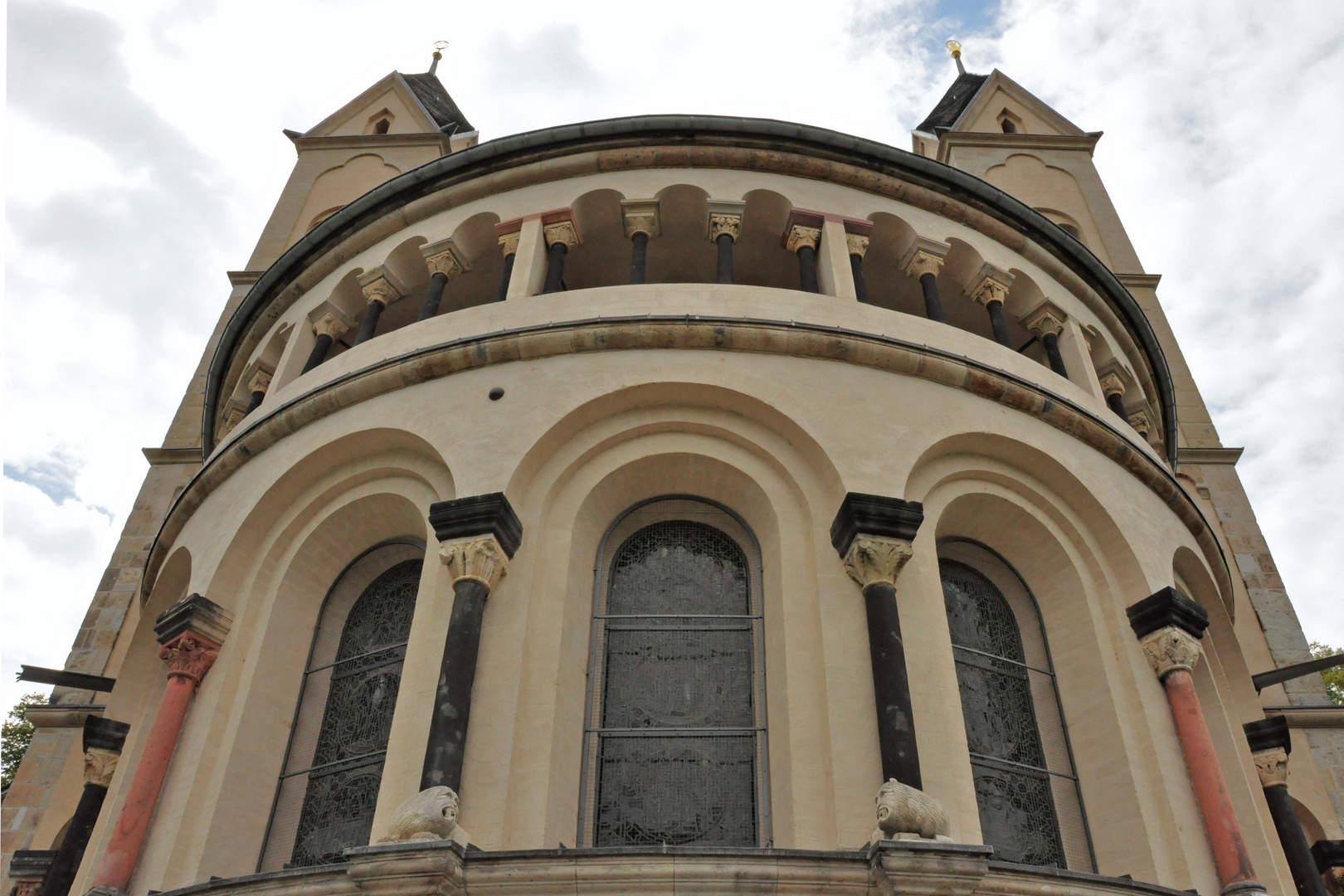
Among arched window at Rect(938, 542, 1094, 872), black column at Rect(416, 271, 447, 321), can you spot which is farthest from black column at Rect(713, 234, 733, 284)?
arched window at Rect(938, 542, 1094, 872)

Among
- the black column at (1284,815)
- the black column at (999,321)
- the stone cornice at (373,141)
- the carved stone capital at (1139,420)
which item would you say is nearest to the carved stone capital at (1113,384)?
the carved stone capital at (1139,420)

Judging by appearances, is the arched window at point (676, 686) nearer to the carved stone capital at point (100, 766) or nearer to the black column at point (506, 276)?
the black column at point (506, 276)

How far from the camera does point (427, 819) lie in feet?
23.9

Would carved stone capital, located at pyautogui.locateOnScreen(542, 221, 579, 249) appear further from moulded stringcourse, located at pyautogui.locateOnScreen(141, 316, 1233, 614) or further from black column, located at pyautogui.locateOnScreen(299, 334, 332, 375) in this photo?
black column, located at pyautogui.locateOnScreen(299, 334, 332, 375)

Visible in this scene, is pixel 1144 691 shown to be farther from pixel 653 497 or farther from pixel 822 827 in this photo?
pixel 653 497

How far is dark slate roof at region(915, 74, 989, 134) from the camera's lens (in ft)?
93.5

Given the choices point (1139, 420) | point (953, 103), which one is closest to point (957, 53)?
point (953, 103)

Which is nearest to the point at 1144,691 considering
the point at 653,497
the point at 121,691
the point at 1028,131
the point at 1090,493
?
the point at 1090,493

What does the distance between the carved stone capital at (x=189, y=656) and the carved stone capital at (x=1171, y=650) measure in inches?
359

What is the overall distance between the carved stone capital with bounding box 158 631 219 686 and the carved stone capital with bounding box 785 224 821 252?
7809 mm

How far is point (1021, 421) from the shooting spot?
11.0m

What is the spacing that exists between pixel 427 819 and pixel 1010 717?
5501 mm

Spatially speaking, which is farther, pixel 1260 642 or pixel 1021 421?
pixel 1260 642

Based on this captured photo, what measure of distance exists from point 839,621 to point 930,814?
1941mm
